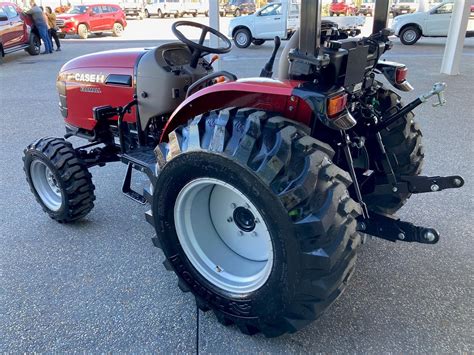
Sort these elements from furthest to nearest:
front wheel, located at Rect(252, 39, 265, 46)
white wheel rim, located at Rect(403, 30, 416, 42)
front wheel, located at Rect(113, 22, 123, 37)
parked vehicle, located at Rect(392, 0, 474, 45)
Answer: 1. front wheel, located at Rect(113, 22, 123, 37)
2. front wheel, located at Rect(252, 39, 265, 46)
3. white wheel rim, located at Rect(403, 30, 416, 42)
4. parked vehicle, located at Rect(392, 0, 474, 45)

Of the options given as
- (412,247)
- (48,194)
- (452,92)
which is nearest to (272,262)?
(412,247)

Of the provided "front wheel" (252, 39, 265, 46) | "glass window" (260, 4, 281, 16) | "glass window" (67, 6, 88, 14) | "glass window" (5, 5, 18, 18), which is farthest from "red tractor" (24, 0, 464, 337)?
"glass window" (67, 6, 88, 14)

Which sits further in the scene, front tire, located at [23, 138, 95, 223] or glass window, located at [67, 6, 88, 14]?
glass window, located at [67, 6, 88, 14]

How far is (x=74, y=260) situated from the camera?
8.72ft

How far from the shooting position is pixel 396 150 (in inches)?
101

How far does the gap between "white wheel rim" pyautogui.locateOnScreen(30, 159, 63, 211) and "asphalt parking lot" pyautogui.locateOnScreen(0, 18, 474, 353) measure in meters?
0.19

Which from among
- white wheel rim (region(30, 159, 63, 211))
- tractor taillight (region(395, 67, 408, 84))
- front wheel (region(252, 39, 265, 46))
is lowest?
front wheel (region(252, 39, 265, 46))

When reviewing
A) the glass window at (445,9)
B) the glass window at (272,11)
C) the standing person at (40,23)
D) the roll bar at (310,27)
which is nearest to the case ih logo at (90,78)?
the roll bar at (310,27)

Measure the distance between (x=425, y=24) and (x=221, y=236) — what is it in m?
13.9

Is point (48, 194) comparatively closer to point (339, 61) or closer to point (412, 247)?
point (339, 61)

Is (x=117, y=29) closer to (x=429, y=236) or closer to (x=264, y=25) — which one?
(x=264, y=25)

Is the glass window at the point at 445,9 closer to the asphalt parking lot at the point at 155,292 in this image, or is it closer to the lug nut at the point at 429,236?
the asphalt parking lot at the point at 155,292

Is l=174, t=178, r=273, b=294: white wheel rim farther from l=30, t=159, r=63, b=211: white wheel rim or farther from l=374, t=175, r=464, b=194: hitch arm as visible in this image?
l=30, t=159, r=63, b=211: white wheel rim

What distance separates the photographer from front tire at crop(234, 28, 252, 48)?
14.1 meters
